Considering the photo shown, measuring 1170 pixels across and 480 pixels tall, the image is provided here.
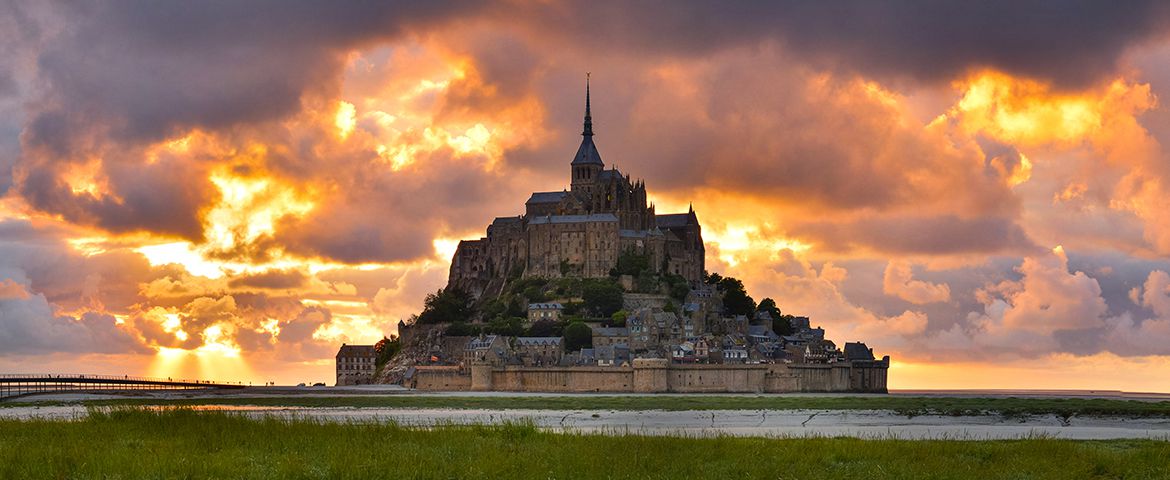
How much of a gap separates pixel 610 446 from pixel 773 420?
118 ft

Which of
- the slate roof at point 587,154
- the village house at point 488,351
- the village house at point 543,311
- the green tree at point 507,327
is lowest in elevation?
the village house at point 488,351

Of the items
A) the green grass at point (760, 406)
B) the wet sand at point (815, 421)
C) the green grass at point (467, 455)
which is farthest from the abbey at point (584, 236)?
the green grass at point (467, 455)

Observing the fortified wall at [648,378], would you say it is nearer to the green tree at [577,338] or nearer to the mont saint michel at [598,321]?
the mont saint michel at [598,321]

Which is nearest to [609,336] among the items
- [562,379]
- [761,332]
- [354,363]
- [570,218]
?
[562,379]

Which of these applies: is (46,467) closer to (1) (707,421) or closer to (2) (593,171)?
(1) (707,421)

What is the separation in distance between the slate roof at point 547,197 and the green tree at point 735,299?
2193cm

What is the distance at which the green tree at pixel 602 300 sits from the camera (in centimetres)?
14075

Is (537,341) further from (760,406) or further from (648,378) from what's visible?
(760,406)

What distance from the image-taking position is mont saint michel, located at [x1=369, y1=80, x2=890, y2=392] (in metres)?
124

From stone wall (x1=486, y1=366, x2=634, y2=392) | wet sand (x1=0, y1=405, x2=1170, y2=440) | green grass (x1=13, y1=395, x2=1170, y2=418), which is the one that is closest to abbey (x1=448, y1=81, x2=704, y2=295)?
stone wall (x1=486, y1=366, x2=634, y2=392)

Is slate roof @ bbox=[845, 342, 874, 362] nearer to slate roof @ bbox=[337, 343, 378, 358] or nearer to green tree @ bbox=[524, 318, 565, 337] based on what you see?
green tree @ bbox=[524, 318, 565, 337]

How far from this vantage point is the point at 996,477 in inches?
1153

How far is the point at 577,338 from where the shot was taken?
5207 inches

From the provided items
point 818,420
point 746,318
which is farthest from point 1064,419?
point 746,318
